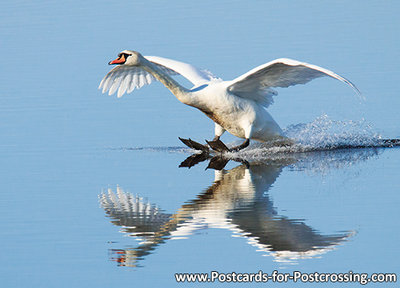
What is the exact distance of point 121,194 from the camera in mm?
11102

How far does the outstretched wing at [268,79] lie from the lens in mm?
13289

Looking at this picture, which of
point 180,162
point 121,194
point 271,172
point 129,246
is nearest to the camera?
point 129,246

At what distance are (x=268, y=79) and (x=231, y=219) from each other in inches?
193

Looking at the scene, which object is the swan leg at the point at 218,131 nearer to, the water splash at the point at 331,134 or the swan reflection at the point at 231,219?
the water splash at the point at 331,134

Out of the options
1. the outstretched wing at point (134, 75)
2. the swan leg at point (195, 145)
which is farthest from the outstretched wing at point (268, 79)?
the outstretched wing at point (134, 75)

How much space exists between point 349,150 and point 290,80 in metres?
1.41

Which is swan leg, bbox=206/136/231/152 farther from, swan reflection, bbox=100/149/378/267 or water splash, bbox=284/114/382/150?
swan reflection, bbox=100/149/378/267

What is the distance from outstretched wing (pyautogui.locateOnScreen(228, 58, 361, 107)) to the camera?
13289 mm

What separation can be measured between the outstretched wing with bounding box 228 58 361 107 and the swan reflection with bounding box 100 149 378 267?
1.69m

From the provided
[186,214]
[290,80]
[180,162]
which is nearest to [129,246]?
[186,214]

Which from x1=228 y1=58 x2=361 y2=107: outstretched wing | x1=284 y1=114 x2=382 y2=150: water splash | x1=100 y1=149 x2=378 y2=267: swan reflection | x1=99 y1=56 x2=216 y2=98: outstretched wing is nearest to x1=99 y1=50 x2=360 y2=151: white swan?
x1=228 y1=58 x2=361 y2=107: outstretched wing

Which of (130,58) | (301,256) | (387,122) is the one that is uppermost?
(130,58)

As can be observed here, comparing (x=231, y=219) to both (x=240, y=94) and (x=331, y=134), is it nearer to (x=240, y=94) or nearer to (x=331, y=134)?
(x=240, y=94)

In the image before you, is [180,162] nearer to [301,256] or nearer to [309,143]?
[309,143]
